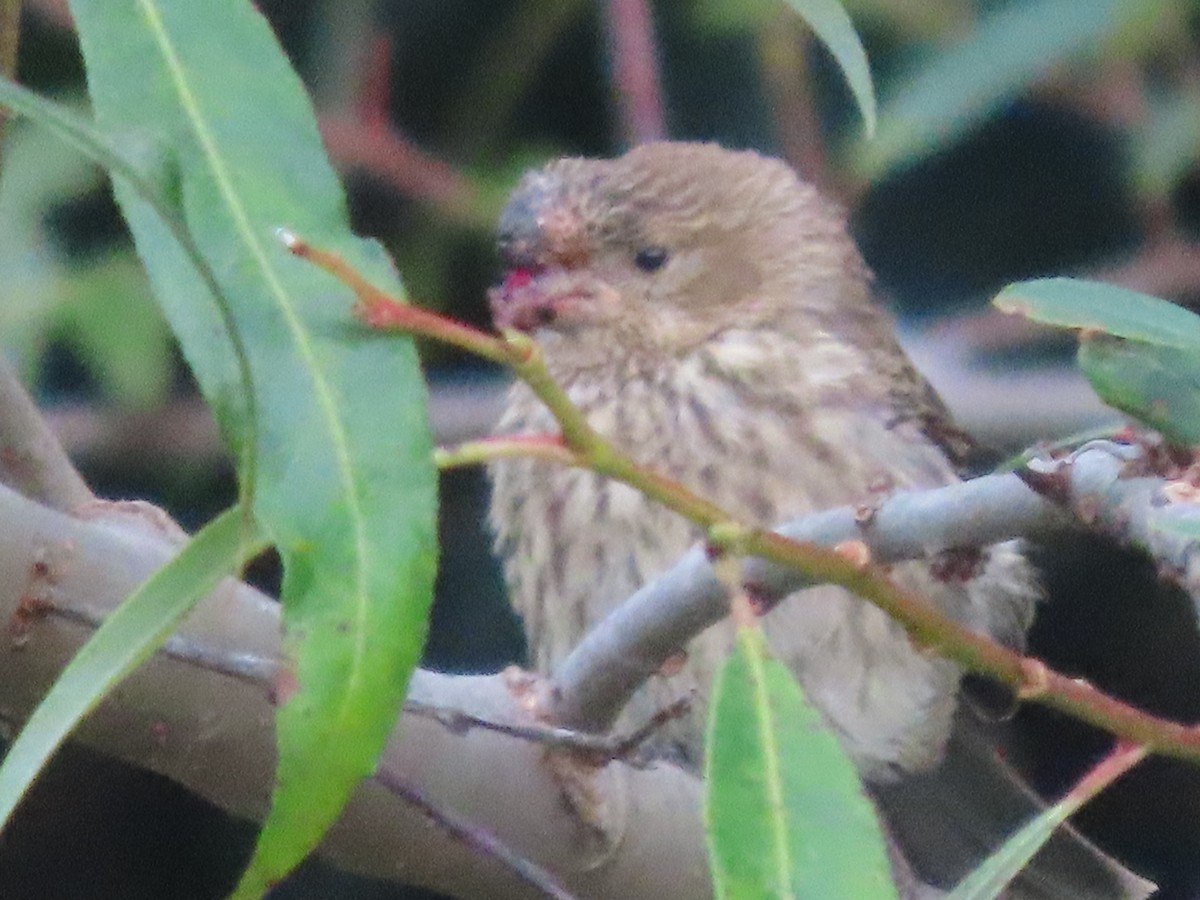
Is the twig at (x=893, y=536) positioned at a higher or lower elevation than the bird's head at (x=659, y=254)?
higher

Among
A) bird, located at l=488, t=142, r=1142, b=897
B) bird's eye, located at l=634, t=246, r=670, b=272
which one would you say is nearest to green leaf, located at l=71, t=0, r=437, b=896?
bird, located at l=488, t=142, r=1142, b=897

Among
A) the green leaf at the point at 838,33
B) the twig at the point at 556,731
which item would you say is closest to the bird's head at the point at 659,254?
the twig at the point at 556,731

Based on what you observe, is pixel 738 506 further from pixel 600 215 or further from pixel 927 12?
pixel 927 12

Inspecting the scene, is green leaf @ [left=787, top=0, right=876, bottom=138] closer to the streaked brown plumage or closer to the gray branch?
the gray branch

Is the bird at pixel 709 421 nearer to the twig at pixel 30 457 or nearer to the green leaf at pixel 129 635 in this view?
the twig at pixel 30 457

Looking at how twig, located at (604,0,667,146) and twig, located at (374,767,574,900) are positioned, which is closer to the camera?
twig, located at (374,767,574,900)
